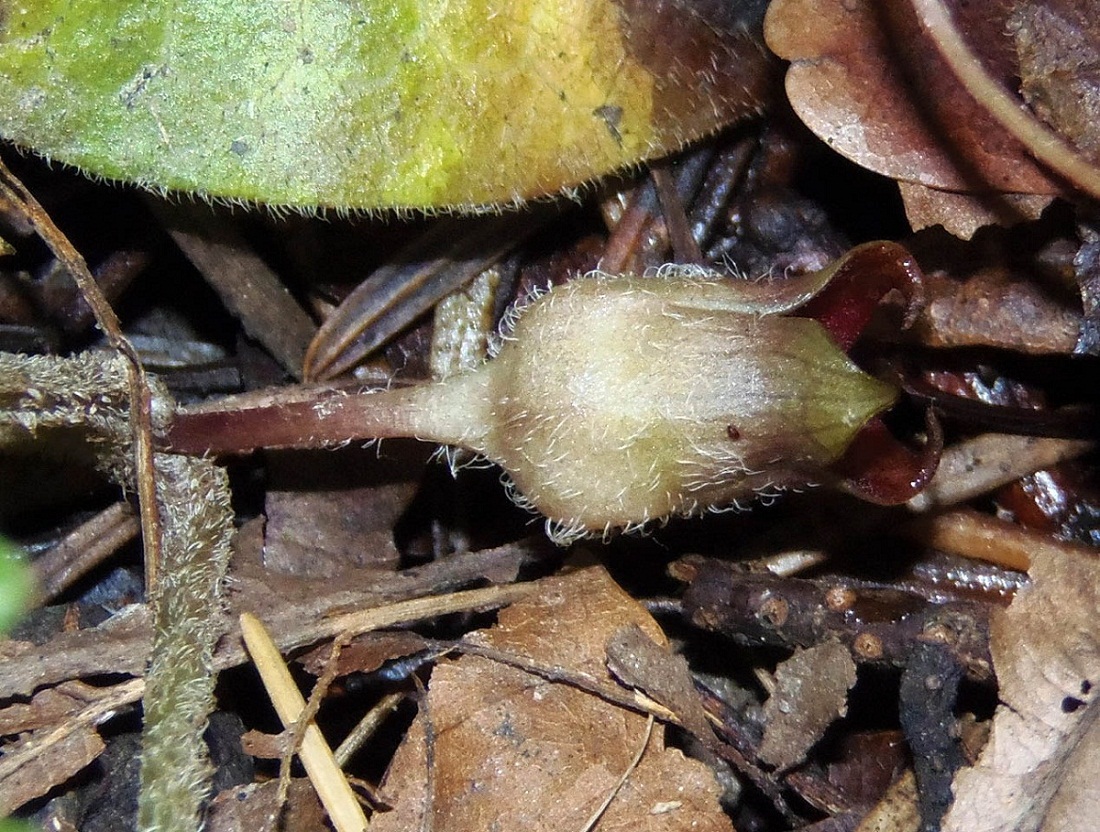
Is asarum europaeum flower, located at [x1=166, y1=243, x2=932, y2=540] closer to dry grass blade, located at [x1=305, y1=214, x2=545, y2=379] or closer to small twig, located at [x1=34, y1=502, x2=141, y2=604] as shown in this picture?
dry grass blade, located at [x1=305, y1=214, x2=545, y2=379]

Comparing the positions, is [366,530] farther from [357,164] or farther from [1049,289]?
[1049,289]

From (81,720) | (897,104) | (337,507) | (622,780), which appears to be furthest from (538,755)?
(897,104)

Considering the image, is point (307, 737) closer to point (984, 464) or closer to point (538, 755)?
point (538, 755)

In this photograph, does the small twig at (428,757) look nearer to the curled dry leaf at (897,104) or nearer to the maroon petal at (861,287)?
the maroon petal at (861,287)

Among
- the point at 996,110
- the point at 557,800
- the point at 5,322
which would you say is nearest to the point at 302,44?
the point at 5,322

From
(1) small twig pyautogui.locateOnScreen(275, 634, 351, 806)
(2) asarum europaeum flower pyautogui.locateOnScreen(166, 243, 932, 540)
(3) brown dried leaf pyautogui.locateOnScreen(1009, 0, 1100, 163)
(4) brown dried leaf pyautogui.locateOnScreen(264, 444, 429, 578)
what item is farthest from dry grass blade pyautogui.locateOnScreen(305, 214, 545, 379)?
(3) brown dried leaf pyautogui.locateOnScreen(1009, 0, 1100, 163)

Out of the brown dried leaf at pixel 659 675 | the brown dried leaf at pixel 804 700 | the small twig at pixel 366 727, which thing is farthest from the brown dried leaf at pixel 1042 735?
the small twig at pixel 366 727
